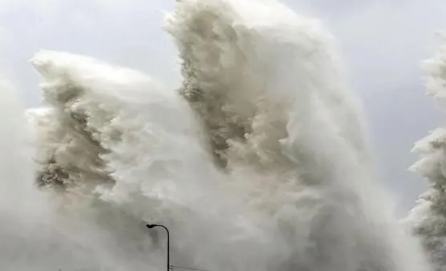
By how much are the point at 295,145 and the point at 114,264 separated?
11151 mm

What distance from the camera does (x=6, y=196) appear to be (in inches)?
1334

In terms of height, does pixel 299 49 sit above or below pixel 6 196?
above

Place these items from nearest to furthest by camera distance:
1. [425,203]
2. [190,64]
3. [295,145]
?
1. [295,145]
2. [190,64]
3. [425,203]

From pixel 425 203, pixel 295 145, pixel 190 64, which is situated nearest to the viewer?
pixel 295 145

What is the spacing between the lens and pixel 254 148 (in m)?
33.2

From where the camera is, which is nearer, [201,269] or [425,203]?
[201,269]

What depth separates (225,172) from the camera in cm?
3447

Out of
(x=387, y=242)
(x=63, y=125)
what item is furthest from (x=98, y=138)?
(x=387, y=242)

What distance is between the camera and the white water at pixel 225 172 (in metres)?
32.9

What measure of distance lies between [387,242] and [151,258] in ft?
42.1

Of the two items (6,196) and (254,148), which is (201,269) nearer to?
(254,148)

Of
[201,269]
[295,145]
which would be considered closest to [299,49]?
[295,145]

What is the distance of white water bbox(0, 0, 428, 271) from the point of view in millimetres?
32906

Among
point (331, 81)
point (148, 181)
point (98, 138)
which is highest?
point (331, 81)
